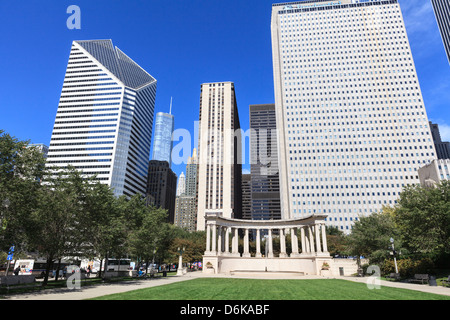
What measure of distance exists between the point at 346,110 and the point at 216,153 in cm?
7575

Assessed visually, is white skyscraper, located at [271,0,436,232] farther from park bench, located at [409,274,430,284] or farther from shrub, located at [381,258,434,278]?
park bench, located at [409,274,430,284]


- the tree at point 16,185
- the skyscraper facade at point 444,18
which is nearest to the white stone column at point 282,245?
the tree at point 16,185

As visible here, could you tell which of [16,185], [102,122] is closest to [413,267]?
[16,185]

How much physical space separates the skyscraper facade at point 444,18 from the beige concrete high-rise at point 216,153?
13543 centimetres

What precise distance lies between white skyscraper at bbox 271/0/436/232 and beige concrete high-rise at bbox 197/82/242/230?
108ft

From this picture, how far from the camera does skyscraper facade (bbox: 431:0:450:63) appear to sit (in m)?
156

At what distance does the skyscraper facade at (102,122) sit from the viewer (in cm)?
14862

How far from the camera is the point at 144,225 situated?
136ft

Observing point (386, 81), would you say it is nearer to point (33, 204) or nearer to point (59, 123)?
point (33, 204)

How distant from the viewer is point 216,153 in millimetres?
158125

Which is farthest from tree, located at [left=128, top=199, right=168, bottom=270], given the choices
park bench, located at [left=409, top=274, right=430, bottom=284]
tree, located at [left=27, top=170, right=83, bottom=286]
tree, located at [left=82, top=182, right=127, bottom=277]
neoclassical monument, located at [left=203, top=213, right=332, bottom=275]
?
park bench, located at [left=409, top=274, right=430, bottom=284]

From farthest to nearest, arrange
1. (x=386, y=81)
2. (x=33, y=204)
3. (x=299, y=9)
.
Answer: (x=299, y=9), (x=386, y=81), (x=33, y=204)

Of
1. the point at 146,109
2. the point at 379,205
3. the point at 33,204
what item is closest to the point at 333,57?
the point at 379,205
